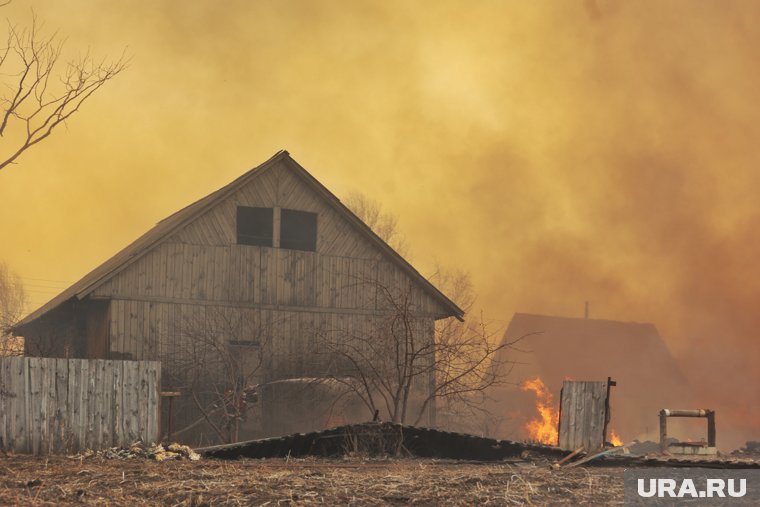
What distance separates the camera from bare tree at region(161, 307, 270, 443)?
25828 millimetres

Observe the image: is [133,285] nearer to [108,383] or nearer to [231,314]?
[231,314]

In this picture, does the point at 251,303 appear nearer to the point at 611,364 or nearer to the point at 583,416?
the point at 583,416

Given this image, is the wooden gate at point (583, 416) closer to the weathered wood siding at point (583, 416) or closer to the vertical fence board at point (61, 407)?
the weathered wood siding at point (583, 416)

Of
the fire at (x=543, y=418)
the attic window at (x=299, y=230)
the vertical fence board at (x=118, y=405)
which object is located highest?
the attic window at (x=299, y=230)

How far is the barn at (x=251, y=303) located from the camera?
1016 inches

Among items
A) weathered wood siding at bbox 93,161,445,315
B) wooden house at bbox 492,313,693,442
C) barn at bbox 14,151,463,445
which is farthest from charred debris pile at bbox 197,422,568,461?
wooden house at bbox 492,313,693,442

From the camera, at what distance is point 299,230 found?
28797 mm

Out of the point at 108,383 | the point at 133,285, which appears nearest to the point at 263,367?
the point at 133,285

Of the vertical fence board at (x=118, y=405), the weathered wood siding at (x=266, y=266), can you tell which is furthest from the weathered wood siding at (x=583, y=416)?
the vertical fence board at (x=118, y=405)

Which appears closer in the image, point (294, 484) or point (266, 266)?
point (294, 484)

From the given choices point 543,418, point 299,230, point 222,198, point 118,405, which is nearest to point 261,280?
point 299,230

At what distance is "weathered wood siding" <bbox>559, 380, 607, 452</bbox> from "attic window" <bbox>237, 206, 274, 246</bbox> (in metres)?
11.6

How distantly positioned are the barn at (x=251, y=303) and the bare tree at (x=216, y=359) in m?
0.03

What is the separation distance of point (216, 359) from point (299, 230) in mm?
4717
